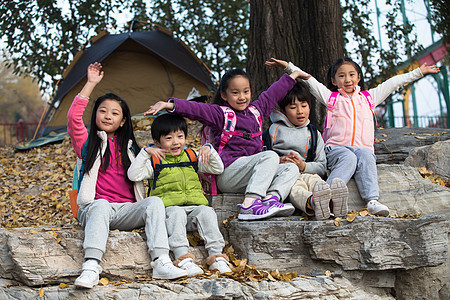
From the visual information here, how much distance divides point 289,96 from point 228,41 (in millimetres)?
6177

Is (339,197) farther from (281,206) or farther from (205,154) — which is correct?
(205,154)

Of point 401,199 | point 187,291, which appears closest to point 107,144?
point 187,291

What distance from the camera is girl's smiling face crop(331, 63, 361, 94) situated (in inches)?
174

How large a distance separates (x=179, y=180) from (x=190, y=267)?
2.49ft

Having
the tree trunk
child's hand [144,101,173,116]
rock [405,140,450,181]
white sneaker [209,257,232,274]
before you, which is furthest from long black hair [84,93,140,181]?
rock [405,140,450,181]

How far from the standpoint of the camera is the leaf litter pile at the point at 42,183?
532 centimetres

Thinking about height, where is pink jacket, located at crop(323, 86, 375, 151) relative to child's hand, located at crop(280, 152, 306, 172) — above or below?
above

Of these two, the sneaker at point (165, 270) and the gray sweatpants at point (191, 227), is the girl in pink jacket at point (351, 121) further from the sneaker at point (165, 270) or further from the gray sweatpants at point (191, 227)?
the sneaker at point (165, 270)

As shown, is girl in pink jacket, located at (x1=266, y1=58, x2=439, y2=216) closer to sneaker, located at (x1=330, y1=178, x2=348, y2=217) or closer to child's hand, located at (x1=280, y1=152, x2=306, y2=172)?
child's hand, located at (x1=280, y1=152, x2=306, y2=172)

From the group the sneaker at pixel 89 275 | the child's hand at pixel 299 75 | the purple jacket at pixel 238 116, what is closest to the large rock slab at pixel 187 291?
the sneaker at pixel 89 275

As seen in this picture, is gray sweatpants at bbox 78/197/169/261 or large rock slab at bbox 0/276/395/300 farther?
gray sweatpants at bbox 78/197/169/261

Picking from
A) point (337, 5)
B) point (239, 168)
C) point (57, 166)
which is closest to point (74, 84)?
point (57, 166)

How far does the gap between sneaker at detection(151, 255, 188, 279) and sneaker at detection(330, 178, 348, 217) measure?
119 cm

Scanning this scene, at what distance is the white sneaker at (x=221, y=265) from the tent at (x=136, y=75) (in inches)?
219
